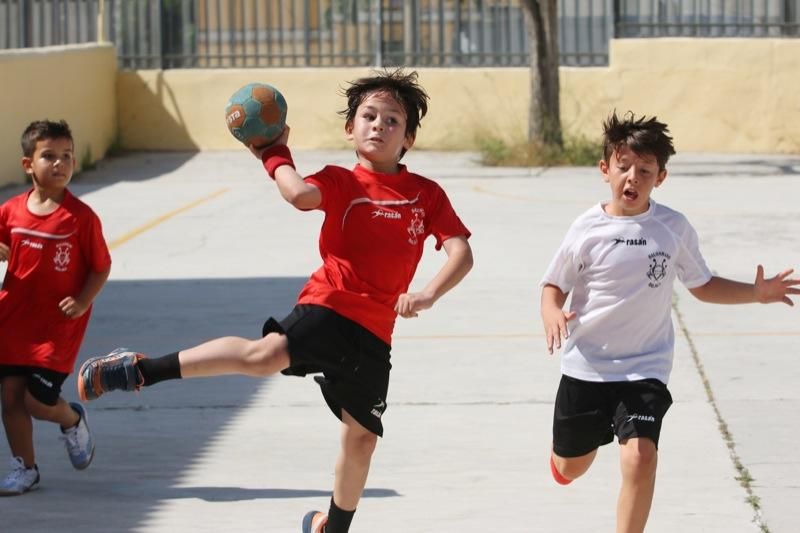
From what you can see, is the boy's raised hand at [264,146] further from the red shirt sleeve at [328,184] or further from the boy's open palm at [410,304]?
the boy's open palm at [410,304]

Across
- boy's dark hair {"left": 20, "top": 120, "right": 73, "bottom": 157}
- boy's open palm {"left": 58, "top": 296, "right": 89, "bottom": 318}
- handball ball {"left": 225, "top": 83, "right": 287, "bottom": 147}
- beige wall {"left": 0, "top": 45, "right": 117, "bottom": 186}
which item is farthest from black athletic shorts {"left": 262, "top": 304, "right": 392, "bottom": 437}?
beige wall {"left": 0, "top": 45, "right": 117, "bottom": 186}

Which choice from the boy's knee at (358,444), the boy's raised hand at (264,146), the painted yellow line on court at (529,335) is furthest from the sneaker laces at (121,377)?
the painted yellow line on court at (529,335)

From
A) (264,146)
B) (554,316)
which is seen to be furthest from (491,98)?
(554,316)

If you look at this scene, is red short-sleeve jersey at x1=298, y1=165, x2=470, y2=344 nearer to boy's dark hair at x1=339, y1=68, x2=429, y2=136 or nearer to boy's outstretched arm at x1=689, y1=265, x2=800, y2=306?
boy's dark hair at x1=339, y1=68, x2=429, y2=136

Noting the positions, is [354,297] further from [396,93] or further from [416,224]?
[396,93]

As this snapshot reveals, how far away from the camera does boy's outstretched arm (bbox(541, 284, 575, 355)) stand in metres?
4.82

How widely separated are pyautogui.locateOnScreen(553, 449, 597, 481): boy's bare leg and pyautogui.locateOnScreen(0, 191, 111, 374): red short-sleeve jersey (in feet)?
6.98

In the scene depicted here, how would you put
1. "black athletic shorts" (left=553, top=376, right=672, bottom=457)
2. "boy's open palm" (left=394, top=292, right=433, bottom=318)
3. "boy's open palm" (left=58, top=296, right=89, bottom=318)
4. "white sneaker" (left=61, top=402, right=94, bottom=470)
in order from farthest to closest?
"white sneaker" (left=61, top=402, right=94, bottom=470) < "boy's open palm" (left=58, top=296, right=89, bottom=318) < "black athletic shorts" (left=553, top=376, right=672, bottom=457) < "boy's open palm" (left=394, top=292, right=433, bottom=318)

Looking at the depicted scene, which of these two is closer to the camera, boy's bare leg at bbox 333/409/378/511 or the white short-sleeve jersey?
the white short-sleeve jersey

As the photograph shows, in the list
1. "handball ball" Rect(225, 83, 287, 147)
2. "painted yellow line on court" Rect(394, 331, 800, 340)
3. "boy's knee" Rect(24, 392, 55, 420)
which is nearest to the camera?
"handball ball" Rect(225, 83, 287, 147)

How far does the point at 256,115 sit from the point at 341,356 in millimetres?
867

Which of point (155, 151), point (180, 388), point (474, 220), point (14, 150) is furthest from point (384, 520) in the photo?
point (155, 151)

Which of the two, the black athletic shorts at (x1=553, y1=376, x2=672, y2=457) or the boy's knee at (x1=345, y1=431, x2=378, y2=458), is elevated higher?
the black athletic shorts at (x1=553, y1=376, x2=672, y2=457)

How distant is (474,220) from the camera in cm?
1481
